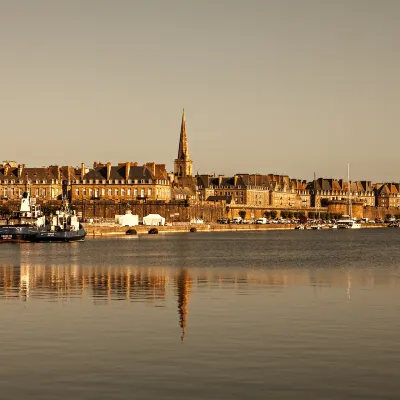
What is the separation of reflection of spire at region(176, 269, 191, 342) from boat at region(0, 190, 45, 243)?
5413cm

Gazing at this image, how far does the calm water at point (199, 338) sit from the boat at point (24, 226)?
59842 millimetres

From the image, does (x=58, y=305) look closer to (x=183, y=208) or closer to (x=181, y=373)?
(x=181, y=373)

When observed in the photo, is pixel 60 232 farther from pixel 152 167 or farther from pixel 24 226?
pixel 152 167

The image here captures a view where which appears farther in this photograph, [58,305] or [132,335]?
[58,305]

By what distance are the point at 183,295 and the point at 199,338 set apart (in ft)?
38.1

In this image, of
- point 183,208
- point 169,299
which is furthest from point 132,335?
point 183,208

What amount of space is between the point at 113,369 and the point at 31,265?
3782cm

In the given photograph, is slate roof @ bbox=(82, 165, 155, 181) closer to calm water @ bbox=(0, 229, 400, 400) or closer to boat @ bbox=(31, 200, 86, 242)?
boat @ bbox=(31, 200, 86, 242)

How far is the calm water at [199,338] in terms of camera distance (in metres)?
18.0

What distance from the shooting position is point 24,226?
107938 millimetres

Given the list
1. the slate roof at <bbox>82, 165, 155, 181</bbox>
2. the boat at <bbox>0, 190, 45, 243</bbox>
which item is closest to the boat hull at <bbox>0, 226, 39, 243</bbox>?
the boat at <bbox>0, 190, 45, 243</bbox>

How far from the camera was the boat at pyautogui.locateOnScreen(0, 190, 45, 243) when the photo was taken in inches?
4040

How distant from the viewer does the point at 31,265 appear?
5650cm

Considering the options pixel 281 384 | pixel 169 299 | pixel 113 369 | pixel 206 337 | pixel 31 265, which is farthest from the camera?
pixel 31 265
